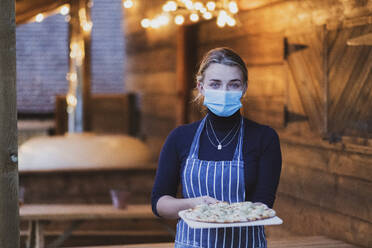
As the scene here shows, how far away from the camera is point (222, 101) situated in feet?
8.21

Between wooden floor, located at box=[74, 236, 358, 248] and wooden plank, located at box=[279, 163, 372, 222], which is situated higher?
wooden plank, located at box=[279, 163, 372, 222]

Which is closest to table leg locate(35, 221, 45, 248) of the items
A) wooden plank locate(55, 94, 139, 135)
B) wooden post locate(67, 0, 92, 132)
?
wooden post locate(67, 0, 92, 132)

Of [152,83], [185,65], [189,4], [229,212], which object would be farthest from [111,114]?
[229,212]

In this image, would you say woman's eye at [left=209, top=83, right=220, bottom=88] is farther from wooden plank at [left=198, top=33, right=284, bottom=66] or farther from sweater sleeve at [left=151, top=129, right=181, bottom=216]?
wooden plank at [left=198, top=33, right=284, bottom=66]

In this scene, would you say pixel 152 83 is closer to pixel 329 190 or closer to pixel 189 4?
pixel 189 4

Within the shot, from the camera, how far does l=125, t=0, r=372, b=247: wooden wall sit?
3.82 metres

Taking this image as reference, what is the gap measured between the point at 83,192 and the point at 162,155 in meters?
4.52

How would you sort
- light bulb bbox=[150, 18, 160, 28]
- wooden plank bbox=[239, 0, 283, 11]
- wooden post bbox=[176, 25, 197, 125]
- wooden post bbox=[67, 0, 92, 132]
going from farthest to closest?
wooden post bbox=[67, 0, 92, 132], wooden post bbox=[176, 25, 197, 125], light bulb bbox=[150, 18, 160, 28], wooden plank bbox=[239, 0, 283, 11]

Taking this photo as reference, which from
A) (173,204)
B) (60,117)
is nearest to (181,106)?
(60,117)

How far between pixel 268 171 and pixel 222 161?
0.19 metres

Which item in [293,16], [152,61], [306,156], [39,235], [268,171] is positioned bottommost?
[39,235]

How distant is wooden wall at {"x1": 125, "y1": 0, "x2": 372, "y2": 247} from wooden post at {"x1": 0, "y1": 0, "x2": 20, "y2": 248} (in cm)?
210

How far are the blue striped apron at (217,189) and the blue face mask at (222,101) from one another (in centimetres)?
9

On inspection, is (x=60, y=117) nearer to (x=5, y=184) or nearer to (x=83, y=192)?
(x=83, y=192)
